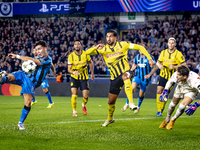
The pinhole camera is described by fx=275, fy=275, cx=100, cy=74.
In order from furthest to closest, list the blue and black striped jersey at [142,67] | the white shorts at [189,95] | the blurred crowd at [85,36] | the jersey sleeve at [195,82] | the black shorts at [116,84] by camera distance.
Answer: the blurred crowd at [85,36], the blue and black striped jersey at [142,67], the black shorts at [116,84], the white shorts at [189,95], the jersey sleeve at [195,82]

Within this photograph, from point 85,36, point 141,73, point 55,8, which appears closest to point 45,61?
point 141,73

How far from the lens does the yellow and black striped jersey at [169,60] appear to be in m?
7.75

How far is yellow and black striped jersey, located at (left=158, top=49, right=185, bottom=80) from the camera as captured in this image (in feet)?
25.4

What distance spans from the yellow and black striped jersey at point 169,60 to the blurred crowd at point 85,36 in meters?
8.60

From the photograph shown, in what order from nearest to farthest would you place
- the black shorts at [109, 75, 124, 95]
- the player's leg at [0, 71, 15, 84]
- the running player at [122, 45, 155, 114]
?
the player's leg at [0, 71, 15, 84] < the black shorts at [109, 75, 124, 95] < the running player at [122, 45, 155, 114]

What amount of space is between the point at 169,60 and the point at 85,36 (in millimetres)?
12463

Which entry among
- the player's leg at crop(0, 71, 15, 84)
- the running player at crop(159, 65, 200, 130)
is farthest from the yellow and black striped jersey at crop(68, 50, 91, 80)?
the running player at crop(159, 65, 200, 130)

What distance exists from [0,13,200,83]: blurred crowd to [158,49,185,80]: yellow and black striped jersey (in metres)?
8.60

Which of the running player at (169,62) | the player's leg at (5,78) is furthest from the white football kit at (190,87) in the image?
the player's leg at (5,78)

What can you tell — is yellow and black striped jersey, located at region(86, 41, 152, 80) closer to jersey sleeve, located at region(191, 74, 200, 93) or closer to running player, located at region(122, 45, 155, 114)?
jersey sleeve, located at region(191, 74, 200, 93)

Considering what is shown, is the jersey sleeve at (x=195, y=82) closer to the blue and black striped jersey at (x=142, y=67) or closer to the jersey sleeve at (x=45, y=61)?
the jersey sleeve at (x=45, y=61)

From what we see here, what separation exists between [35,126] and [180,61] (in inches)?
171

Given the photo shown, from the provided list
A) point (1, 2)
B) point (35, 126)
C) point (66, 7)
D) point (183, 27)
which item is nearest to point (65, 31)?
point (66, 7)

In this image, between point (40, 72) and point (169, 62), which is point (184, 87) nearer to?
point (169, 62)
